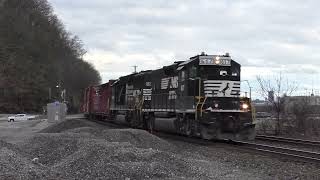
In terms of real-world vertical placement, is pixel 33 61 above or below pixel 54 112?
above

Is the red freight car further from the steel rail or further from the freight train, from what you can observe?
the steel rail

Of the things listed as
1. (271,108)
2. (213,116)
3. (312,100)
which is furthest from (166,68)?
(312,100)

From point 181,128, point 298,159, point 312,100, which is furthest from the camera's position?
point 312,100

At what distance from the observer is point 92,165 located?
492 inches

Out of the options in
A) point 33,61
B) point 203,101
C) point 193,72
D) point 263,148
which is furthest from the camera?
point 33,61

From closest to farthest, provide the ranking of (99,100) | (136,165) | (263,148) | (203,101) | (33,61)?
(136,165), (263,148), (203,101), (99,100), (33,61)

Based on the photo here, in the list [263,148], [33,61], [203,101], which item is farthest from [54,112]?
[33,61]

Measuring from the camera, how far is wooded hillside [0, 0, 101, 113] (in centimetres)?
9125

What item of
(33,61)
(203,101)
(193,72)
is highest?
(33,61)

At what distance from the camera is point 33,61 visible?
9612cm

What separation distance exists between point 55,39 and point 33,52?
6.76 m

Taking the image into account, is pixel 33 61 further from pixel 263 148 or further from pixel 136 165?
pixel 136 165

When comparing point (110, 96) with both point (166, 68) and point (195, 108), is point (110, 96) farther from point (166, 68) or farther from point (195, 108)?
point (195, 108)

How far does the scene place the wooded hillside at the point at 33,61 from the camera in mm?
91250
